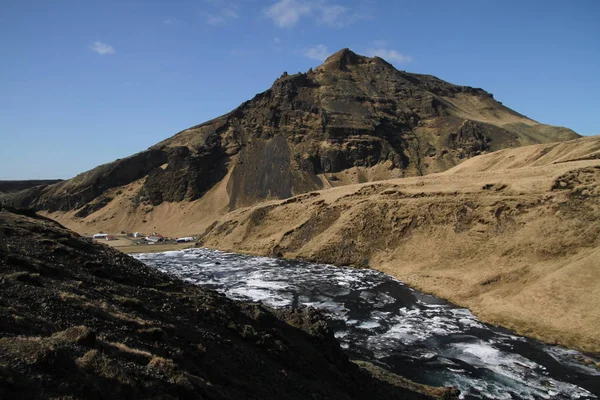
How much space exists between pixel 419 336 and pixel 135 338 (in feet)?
65.9

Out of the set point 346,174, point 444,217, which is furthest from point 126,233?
point 444,217

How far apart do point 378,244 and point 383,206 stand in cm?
628

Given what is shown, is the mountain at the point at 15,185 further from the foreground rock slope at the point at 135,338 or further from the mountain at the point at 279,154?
the foreground rock slope at the point at 135,338

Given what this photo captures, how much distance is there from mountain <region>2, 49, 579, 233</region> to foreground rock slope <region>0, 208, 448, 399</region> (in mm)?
89997

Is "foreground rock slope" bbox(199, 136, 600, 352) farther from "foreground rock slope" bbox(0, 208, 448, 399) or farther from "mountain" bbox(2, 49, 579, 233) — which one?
"mountain" bbox(2, 49, 579, 233)

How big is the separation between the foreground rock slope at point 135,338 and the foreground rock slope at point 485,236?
15.4 m

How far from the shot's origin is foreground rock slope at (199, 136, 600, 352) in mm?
28531

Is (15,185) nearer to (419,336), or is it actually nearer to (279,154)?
(279,154)

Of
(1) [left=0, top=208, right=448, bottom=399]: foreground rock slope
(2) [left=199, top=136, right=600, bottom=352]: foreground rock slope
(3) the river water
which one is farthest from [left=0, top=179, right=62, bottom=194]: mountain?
(1) [left=0, top=208, right=448, bottom=399]: foreground rock slope

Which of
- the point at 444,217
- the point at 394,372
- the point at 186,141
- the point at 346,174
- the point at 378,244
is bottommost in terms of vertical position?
the point at 394,372

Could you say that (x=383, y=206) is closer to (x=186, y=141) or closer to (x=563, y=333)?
(x=563, y=333)

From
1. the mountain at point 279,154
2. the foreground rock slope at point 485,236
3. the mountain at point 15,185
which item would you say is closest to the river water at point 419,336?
the foreground rock slope at point 485,236

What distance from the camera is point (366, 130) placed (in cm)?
A: 13238

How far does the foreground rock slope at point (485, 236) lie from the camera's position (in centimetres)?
2853
